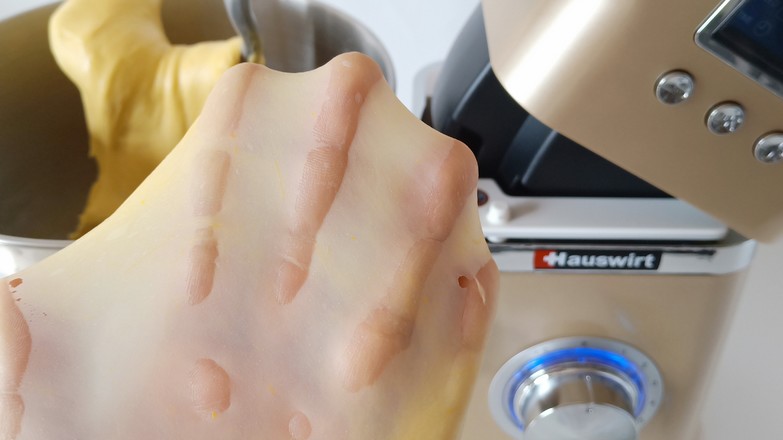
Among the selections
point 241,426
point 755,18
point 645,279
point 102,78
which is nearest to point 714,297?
point 645,279

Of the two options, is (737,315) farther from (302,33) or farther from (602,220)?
(302,33)

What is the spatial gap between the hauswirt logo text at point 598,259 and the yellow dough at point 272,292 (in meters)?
0.13

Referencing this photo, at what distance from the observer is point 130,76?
0.43 meters

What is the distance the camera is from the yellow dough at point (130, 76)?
42 cm

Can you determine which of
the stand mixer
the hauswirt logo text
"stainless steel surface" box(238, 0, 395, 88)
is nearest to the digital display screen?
the stand mixer

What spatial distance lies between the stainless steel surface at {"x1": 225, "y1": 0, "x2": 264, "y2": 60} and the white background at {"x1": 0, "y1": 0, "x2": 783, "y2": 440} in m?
0.14

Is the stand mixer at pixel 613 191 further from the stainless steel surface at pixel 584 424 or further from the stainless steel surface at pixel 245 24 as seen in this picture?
the stainless steel surface at pixel 245 24

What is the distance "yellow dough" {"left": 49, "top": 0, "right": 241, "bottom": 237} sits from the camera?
1.38 ft

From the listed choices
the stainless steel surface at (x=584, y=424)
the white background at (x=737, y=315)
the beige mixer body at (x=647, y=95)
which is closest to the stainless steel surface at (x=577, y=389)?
the stainless steel surface at (x=584, y=424)

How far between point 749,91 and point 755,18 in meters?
0.03

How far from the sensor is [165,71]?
1.44 feet

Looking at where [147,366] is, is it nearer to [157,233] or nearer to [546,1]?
[157,233]

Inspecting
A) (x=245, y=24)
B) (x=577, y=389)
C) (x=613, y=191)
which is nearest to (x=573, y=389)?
(x=577, y=389)

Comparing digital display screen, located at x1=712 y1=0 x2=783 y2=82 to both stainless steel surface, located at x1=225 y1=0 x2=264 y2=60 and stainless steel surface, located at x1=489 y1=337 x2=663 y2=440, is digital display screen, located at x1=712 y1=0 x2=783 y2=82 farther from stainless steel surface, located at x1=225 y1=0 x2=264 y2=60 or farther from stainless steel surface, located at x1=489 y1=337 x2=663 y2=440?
stainless steel surface, located at x1=225 y1=0 x2=264 y2=60
